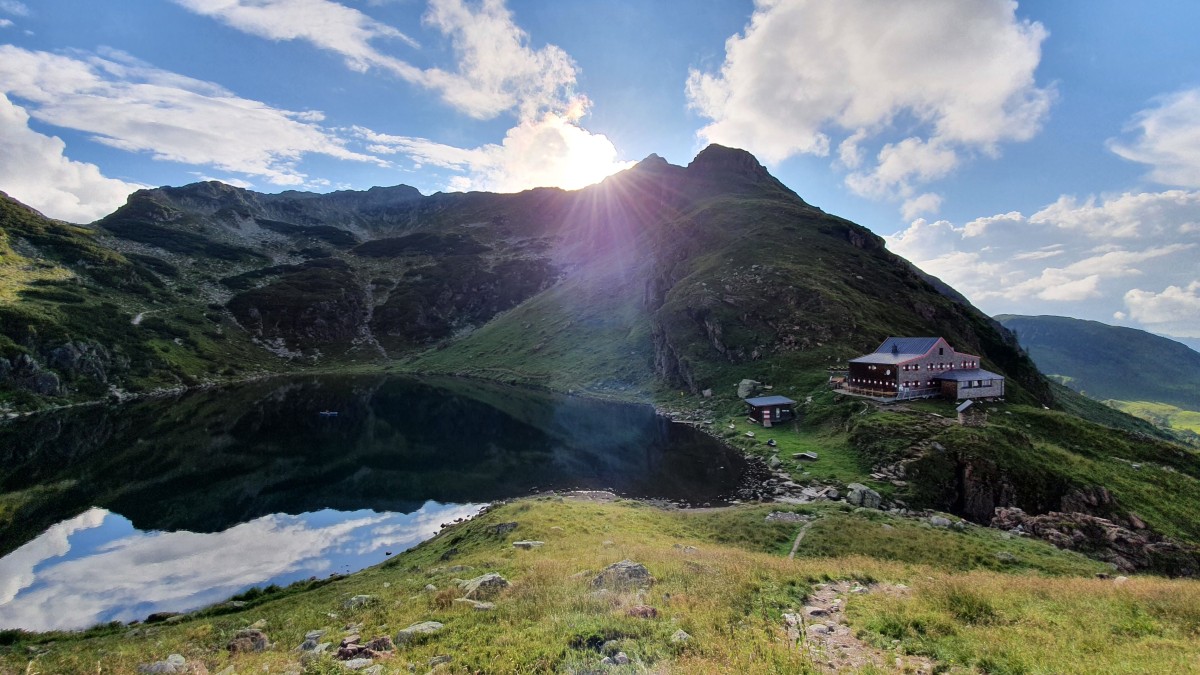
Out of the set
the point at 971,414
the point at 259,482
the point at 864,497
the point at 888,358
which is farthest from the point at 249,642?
the point at 888,358

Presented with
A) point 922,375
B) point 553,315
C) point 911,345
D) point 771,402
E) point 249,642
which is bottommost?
point 249,642

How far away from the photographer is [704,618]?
13234 millimetres

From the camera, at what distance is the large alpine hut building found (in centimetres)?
5875

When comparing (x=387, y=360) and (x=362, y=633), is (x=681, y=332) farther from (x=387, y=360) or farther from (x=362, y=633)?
(x=387, y=360)

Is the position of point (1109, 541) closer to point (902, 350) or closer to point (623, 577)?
point (902, 350)

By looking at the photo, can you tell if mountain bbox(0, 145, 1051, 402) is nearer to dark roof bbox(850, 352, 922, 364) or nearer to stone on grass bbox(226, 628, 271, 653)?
dark roof bbox(850, 352, 922, 364)

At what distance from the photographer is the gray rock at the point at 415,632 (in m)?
14.2

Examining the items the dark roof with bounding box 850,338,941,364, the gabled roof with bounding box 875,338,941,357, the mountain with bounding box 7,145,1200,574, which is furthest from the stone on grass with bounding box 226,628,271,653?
the gabled roof with bounding box 875,338,941,357

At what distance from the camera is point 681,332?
324 feet

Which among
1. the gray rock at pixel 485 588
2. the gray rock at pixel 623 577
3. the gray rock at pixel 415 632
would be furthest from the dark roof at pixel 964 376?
the gray rock at pixel 415 632

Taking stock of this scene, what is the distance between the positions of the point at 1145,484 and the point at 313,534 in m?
67.2

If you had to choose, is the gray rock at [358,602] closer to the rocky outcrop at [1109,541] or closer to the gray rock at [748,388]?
the rocky outcrop at [1109,541]

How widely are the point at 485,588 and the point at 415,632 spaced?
3.82m

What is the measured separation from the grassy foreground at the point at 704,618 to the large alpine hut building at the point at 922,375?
33271 millimetres
